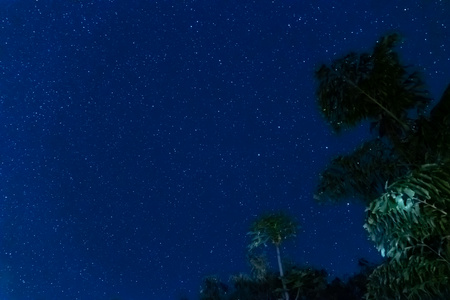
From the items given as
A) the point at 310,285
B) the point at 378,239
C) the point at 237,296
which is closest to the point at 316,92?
the point at 378,239

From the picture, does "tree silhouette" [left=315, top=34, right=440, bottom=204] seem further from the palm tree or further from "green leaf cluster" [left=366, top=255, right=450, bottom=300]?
the palm tree

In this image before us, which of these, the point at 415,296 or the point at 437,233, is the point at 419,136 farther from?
the point at 415,296

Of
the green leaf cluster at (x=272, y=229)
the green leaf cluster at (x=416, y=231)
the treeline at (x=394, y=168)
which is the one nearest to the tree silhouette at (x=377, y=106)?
the treeline at (x=394, y=168)

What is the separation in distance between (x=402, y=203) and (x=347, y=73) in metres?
2.42

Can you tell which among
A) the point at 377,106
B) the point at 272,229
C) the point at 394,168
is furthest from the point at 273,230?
the point at 377,106

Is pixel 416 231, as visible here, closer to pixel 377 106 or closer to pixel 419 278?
pixel 419 278

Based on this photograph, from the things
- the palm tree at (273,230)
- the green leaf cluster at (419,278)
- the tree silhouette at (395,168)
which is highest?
the palm tree at (273,230)

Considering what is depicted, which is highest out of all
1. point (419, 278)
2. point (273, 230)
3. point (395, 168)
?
point (273, 230)

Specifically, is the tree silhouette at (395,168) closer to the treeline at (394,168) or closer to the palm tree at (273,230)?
the treeline at (394,168)

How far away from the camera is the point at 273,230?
16766 mm

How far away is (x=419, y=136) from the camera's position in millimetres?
7113

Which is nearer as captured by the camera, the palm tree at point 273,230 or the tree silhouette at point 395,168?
the tree silhouette at point 395,168

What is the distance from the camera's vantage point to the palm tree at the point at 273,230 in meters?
16.8

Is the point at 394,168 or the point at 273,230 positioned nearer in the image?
the point at 394,168
